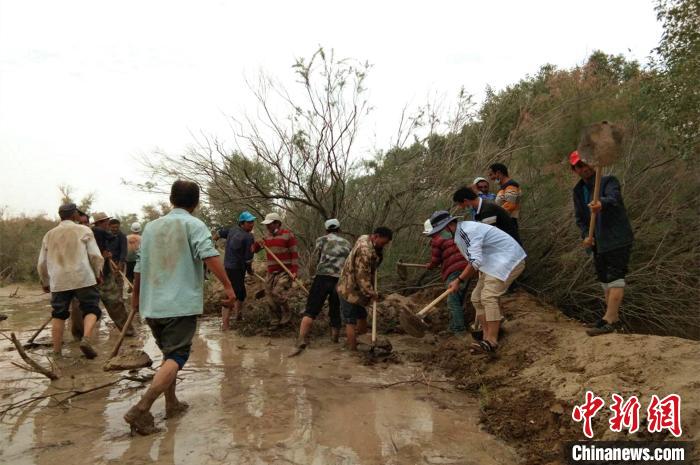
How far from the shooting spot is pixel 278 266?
281 inches

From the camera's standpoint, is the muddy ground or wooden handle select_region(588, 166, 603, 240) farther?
wooden handle select_region(588, 166, 603, 240)

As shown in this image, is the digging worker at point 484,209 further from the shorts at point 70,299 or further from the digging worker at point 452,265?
the shorts at point 70,299

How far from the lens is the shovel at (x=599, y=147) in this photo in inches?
169

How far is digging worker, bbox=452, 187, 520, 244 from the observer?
5.16 m

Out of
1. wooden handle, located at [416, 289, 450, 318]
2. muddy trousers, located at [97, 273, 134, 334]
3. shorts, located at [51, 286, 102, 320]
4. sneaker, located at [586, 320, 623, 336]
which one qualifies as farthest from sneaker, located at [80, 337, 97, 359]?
sneaker, located at [586, 320, 623, 336]

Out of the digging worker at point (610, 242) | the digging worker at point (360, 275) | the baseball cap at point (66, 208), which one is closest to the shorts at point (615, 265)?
the digging worker at point (610, 242)

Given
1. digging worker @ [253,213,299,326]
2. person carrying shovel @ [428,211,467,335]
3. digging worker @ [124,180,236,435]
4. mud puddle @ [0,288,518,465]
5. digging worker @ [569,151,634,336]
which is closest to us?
mud puddle @ [0,288,518,465]

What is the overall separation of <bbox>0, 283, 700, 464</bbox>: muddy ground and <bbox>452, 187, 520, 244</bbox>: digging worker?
1.08 m

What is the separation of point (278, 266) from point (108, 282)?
2366mm

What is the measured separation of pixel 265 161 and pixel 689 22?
6511mm

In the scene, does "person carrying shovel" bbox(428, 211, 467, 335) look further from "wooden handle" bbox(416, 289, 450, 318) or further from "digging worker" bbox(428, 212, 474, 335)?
"wooden handle" bbox(416, 289, 450, 318)

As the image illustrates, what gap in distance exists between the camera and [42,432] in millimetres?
3484

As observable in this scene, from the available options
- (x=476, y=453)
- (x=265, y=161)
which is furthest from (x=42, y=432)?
(x=265, y=161)

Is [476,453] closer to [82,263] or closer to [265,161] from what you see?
[82,263]
